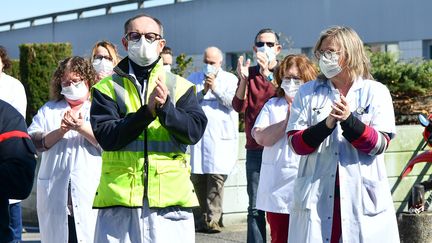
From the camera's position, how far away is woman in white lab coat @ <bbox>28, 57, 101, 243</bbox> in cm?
747

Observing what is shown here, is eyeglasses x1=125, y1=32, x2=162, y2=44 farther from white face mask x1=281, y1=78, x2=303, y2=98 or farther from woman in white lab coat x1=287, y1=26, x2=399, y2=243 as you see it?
white face mask x1=281, y1=78, x2=303, y2=98

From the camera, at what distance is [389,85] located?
12844 millimetres

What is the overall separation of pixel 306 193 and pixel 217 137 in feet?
18.5

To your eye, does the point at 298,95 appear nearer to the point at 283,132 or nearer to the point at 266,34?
the point at 283,132

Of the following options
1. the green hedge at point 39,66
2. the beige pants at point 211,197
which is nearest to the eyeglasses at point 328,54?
the beige pants at point 211,197

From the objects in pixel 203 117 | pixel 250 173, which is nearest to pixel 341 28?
pixel 203 117

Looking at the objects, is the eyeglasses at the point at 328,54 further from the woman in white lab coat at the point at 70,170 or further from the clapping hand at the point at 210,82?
the clapping hand at the point at 210,82

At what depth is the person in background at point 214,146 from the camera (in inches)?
454

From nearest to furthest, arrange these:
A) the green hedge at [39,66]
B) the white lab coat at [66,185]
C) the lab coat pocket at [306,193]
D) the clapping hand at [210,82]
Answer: the lab coat pocket at [306,193]
the white lab coat at [66,185]
the clapping hand at [210,82]
the green hedge at [39,66]

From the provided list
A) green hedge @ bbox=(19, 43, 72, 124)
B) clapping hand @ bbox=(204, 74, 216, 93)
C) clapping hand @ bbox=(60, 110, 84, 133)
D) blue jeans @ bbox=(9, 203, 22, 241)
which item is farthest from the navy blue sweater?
green hedge @ bbox=(19, 43, 72, 124)

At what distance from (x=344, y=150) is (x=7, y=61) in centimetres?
353

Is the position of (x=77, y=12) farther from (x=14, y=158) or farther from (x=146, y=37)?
(x=14, y=158)

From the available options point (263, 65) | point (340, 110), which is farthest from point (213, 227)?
point (340, 110)

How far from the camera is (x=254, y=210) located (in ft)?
29.5
